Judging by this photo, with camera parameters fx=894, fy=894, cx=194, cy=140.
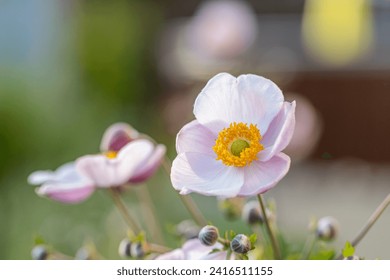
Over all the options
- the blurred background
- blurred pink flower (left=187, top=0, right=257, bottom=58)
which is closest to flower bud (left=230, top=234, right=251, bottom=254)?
the blurred background

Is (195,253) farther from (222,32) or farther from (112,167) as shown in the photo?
(222,32)

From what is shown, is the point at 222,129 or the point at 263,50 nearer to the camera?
the point at 222,129

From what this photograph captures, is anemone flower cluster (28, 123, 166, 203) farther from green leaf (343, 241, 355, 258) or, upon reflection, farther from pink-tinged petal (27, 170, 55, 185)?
green leaf (343, 241, 355, 258)

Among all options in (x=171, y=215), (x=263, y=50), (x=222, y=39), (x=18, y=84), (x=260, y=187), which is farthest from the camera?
(x=263, y=50)

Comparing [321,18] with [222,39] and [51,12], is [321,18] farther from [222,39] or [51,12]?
[51,12]

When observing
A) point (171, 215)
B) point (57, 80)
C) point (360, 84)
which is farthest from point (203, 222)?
point (360, 84)

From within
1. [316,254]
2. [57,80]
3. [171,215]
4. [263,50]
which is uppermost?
[316,254]

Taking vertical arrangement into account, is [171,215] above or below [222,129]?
below

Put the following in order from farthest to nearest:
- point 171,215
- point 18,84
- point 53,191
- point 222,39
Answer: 1. point 222,39
2. point 18,84
3. point 171,215
4. point 53,191
